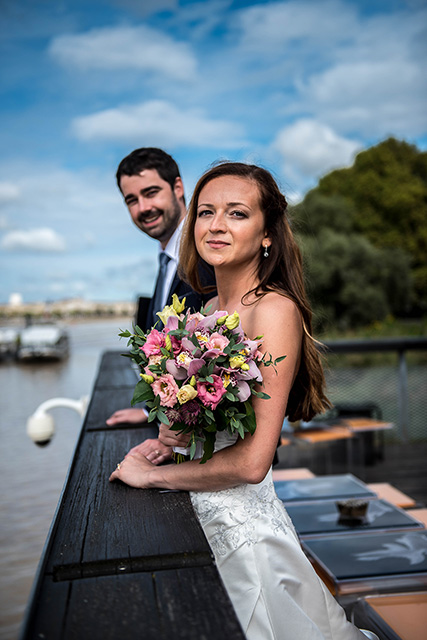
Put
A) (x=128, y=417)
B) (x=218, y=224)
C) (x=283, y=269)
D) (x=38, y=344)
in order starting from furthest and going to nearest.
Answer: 1. (x=38, y=344)
2. (x=128, y=417)
3. (x=283, y=269)
4. (x=218, y=224)

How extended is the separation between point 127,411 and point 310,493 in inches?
56.1

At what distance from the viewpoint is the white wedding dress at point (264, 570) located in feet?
5.31

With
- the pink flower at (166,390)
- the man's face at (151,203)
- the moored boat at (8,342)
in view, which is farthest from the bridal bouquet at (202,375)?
the moored boat at (8,342)

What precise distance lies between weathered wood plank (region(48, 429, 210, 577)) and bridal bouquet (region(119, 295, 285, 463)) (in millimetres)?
208

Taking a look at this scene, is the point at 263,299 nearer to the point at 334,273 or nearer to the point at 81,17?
the point at 334,273

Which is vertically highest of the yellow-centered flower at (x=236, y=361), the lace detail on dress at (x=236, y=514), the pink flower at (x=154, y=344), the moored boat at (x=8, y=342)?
the pink flower at (x=154, y=344)

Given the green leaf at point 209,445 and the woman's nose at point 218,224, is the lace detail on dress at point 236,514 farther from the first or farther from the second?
the woman's nose at point 218,224

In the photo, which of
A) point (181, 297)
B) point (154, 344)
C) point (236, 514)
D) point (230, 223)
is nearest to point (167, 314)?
point (154, 344)

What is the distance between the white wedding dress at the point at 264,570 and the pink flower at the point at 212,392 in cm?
30

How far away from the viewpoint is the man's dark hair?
2830 mm

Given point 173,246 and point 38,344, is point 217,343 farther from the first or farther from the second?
point 38,344

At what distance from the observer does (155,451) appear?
1968 millimetres

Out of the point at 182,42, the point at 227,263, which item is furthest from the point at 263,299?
the point at 182,42

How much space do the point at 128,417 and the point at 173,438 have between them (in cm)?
86
